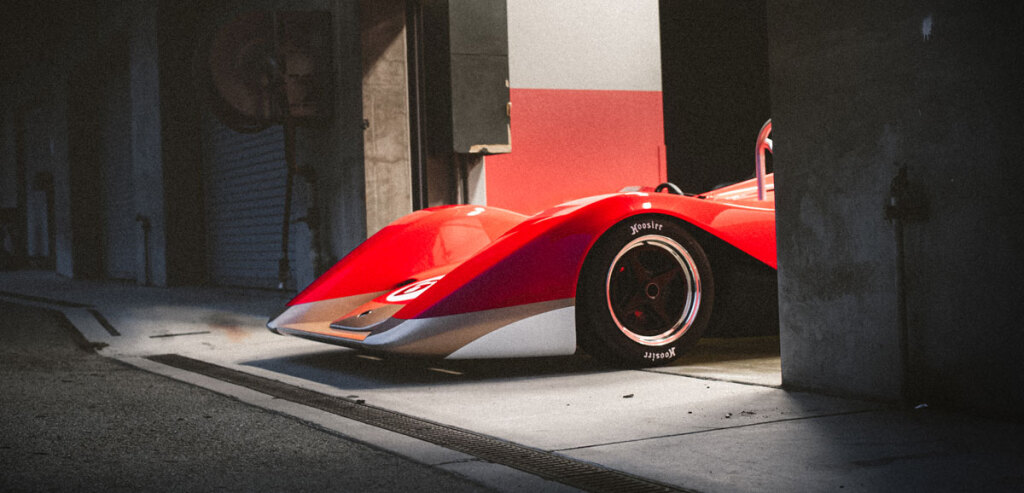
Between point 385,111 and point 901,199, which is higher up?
point 385,111

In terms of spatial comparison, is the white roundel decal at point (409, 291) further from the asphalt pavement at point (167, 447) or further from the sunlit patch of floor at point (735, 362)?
the sunlit patch of floor at point (735, 362)

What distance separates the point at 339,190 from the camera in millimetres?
9297

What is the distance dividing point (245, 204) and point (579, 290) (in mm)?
9118

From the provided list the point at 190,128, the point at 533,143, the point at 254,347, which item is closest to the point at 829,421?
the point at 254,347

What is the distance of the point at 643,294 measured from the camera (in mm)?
4422

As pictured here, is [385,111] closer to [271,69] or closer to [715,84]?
[271,69]

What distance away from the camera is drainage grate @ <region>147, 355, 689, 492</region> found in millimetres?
2359

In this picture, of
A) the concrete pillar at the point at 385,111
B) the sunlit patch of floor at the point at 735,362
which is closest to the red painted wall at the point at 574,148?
the concrete pillar at the point at 385,111

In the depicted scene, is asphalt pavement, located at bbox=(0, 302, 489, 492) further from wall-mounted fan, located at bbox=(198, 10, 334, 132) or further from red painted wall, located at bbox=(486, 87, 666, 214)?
red painted wall, located at bbox=(486, 87, 666, 214)

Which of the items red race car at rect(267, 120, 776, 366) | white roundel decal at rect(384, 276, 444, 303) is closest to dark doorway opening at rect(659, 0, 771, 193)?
red race car at rect(267, 120, 776, 366)

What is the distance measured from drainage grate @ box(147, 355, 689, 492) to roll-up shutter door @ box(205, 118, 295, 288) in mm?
7026

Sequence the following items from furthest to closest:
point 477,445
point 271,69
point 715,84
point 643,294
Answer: point 271,69
point 715,84
point 643,294
point 477,445

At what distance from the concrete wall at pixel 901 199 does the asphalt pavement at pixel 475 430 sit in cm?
16

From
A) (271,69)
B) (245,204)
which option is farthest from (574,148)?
(245,204)
